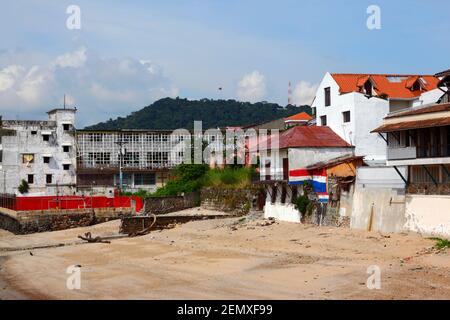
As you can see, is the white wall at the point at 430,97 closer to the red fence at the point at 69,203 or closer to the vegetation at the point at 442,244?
the vegetation at the point at 442,244

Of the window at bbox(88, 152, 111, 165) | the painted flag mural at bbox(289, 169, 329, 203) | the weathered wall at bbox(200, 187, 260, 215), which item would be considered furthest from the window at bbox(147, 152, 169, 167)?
the painted flag mural at bbox(289, 169, 329, 203)

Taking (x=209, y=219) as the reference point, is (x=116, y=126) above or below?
above

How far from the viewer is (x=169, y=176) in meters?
81.8

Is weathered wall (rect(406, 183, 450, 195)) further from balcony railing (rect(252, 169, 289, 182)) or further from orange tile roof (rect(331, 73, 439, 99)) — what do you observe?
orange tile roof (rect(331, 73, 439, 99))

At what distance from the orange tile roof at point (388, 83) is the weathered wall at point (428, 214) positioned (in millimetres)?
17367

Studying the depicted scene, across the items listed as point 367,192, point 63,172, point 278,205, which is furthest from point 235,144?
point 367,192

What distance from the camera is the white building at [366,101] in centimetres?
4594

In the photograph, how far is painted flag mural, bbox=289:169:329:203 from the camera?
38.1 m

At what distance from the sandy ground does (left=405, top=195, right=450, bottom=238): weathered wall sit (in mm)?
626

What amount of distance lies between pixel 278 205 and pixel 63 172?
44.3m

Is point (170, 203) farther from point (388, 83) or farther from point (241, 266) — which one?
point (241, 266)

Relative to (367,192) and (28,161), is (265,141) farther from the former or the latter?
(28,161)

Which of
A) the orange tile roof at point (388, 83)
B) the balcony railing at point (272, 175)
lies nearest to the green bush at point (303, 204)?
the balcony railing at point (272, 175)
